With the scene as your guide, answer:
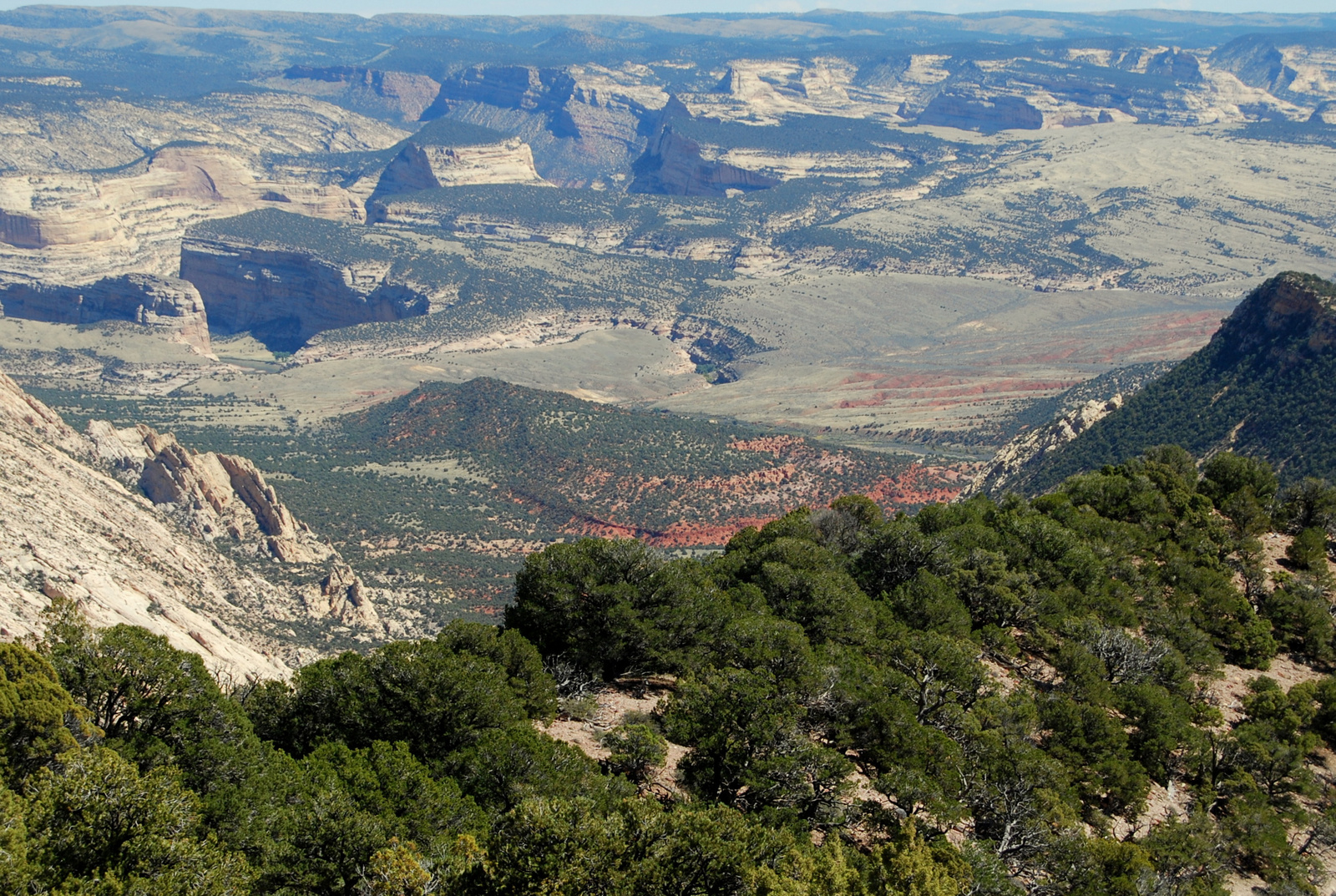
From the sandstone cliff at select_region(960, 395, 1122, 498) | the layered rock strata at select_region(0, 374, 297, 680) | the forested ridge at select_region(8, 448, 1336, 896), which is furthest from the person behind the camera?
the sandstone cliff at select_region(960, 395, 1122, 498)

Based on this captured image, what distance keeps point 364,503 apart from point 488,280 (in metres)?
103

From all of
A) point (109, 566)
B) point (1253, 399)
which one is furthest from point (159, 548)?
point (1253, 399)

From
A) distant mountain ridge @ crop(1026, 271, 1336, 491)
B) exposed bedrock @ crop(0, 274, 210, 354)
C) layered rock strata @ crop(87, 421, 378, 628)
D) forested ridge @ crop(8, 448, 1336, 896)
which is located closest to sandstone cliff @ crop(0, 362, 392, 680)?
layered rock strata @ crop(87, 421, 378, 628)

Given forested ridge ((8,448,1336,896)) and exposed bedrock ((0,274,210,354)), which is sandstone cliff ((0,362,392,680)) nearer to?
forested ridge ((8,448,1336,896))

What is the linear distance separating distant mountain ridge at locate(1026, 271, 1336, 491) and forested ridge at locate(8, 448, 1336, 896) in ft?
107

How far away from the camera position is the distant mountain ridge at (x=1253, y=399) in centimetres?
8112

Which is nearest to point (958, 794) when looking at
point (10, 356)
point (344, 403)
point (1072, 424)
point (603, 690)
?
point (603, 690)

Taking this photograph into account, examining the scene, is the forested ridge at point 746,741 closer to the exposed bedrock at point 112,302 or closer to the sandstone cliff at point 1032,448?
the sandstone cliff at point 1032,448

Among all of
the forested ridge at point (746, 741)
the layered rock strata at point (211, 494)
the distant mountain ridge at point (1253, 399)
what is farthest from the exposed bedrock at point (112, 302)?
the forested ridge at point (746, 741)

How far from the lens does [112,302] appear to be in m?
179

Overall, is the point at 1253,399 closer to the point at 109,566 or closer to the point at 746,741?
the point at 746,741

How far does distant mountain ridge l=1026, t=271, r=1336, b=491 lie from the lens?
3194 inches

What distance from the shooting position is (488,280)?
19800 cm

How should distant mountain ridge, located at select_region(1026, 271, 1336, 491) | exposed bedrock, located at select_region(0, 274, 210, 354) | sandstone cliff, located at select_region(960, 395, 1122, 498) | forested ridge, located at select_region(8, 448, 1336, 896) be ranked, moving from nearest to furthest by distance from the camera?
forested ridge, located at select_region(8, 448, 1336, 896), distant mountain ridge, located at select_region(1026, 271, 1336, 491), sandstone cliff, located at select_region(960, 395, 1122, 498), exposed bedrock, located at select_region(0, 274, 210, 354)
